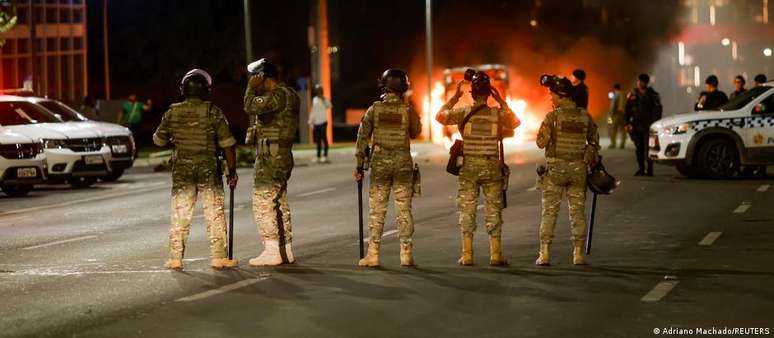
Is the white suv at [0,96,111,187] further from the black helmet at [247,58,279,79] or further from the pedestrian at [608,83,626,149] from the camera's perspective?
the pedestrian at [608,83,626,149]

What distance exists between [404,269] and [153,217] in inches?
282

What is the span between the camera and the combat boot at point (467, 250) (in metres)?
12.3

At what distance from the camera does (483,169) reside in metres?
12.2

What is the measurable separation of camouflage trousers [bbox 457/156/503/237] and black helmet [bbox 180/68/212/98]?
2.29 meters

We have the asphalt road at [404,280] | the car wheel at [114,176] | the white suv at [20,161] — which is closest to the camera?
the asphalt road at [404,280]

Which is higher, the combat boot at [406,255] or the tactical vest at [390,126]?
the tactical vest at [390,126]

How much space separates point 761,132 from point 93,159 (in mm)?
10984

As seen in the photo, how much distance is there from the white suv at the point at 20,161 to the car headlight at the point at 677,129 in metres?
9.96

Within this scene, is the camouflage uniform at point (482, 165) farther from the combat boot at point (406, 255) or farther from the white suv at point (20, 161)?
the white suv at point (20, 161)

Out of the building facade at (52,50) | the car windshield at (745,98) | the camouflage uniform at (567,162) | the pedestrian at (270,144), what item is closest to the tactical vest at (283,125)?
the pedestrian at (270,144)

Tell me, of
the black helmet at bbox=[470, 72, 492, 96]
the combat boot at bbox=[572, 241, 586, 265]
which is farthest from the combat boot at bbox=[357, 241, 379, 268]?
the combat boot at bbox=[572, 241, 586, 265]

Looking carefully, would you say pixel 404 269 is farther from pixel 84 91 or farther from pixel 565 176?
pixel 84 91

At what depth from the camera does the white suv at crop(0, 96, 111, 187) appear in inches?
947

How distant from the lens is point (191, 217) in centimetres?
1243
